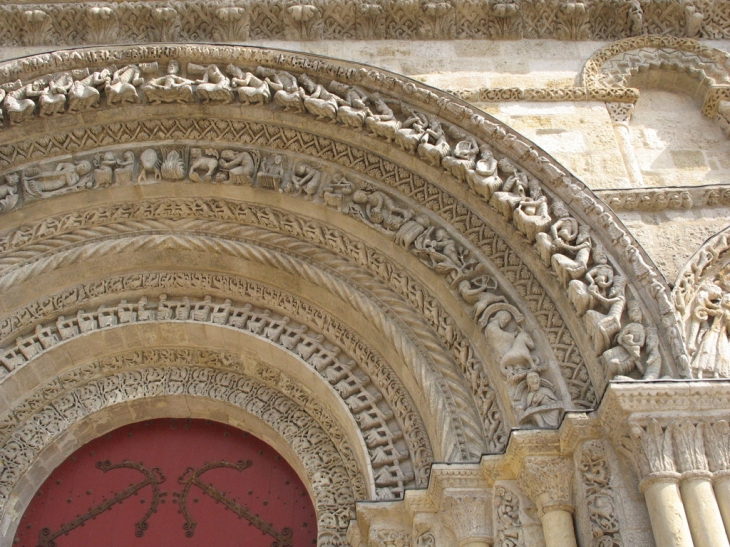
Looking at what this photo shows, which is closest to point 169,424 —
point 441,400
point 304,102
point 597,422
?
point 441,400

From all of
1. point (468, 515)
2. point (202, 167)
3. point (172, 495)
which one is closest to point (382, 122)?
point (202, 167)

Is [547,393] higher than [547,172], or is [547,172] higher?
[547,172]

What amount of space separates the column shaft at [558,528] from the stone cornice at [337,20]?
374 cm

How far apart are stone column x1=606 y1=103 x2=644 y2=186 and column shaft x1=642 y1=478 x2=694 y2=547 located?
2.19 metres

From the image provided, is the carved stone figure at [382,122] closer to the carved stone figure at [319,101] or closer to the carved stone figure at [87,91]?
the carved stone figure at [319,101]

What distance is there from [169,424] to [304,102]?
2476mm

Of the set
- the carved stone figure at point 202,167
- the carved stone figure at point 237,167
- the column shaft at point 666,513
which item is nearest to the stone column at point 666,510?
the column shaft at point 666,513

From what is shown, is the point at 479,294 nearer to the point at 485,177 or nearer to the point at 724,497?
the point at 485,177

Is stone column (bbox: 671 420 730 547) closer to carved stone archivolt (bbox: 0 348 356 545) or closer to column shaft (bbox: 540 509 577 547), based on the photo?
column shaft (bbox: 540 509 577 547)

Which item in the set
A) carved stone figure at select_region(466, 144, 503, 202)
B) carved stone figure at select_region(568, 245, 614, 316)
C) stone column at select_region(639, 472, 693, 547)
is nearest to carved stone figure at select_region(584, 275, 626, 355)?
carved stone figure at select_region(568, 245, 614, 316)

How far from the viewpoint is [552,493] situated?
12.5 feet

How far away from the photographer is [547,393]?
4.15 meters

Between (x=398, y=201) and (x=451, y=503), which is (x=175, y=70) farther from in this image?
(x=451, y=503)

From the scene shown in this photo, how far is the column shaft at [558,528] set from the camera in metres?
3.69
